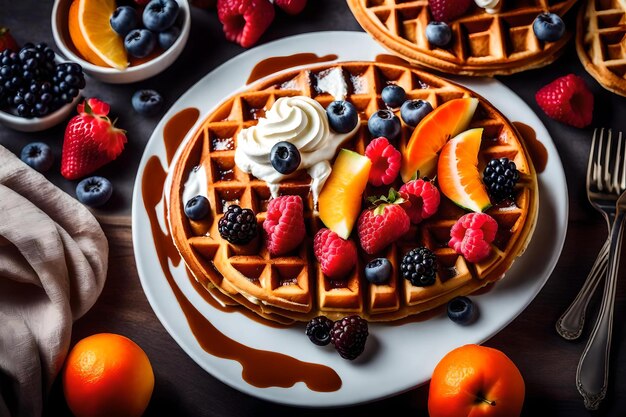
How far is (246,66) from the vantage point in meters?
3.28

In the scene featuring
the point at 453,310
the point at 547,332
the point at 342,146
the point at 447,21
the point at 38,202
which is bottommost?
the point at 547,332

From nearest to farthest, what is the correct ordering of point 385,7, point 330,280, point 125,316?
point 330,280 → point 125,316 → point 385,7

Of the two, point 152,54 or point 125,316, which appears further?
point 152,54

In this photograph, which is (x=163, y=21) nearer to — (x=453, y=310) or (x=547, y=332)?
(x=453, y=310)

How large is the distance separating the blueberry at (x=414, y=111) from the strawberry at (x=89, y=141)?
126cm

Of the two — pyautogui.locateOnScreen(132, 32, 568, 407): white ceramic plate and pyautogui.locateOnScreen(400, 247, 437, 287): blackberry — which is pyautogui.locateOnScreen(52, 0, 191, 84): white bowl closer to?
pyautogui.locateOnScreen(132, 32, 568, 407): white ceramic plate

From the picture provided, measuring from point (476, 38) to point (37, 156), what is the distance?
2.00 meters

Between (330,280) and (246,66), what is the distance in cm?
111

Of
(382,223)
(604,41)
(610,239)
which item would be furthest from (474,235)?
(604,41)

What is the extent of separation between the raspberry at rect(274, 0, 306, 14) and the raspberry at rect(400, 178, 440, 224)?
1.13 m

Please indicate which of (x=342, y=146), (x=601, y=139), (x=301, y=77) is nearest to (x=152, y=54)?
(x=301, y=77)

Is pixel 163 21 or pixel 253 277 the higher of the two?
pixel 163 21

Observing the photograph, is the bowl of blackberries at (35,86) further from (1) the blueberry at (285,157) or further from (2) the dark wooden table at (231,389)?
(1) the blueberry at (285,157)

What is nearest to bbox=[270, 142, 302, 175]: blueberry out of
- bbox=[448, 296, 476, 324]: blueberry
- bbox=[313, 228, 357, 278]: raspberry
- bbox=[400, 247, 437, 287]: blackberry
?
bbox=[313, 228, 357, 278]: raspberry
